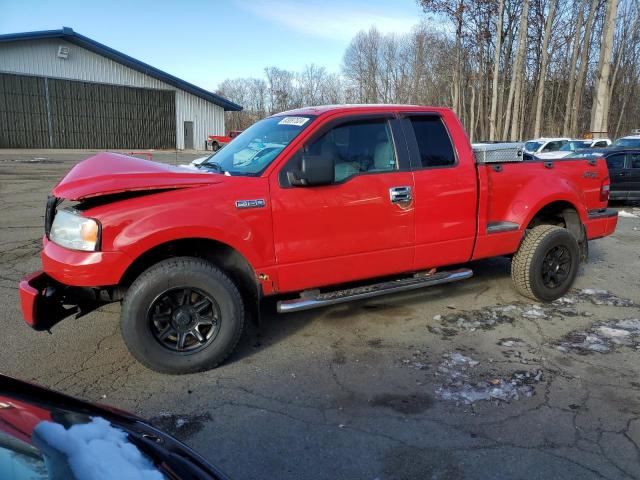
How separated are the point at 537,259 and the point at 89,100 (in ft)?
129

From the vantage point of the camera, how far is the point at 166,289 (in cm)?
346

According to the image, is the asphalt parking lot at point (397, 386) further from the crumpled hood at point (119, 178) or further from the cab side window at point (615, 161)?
the cab side window at point (615, 161)

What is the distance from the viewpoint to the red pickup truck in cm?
339

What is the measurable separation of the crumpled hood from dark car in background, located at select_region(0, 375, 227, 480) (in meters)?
1.85

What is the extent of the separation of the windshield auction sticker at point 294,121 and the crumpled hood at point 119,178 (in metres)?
0.91

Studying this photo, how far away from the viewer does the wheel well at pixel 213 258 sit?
12.1 ft

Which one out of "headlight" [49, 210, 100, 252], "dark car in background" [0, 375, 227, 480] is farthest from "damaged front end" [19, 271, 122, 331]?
"dark car in background" [0, 375, 227, 480]

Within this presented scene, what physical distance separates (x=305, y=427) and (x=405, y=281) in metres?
1.90

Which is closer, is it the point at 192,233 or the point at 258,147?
the point at 192,233

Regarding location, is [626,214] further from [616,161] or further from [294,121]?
[294,121]

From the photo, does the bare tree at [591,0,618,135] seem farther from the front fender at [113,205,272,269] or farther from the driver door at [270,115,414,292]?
the front fender at [113,205,272,269]

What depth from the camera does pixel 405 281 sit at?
4.49m

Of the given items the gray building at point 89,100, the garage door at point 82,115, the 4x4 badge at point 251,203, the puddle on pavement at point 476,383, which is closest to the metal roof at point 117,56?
the gray building at point 89,100

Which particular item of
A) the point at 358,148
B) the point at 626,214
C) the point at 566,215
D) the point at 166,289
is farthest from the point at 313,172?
the point at 626,214
